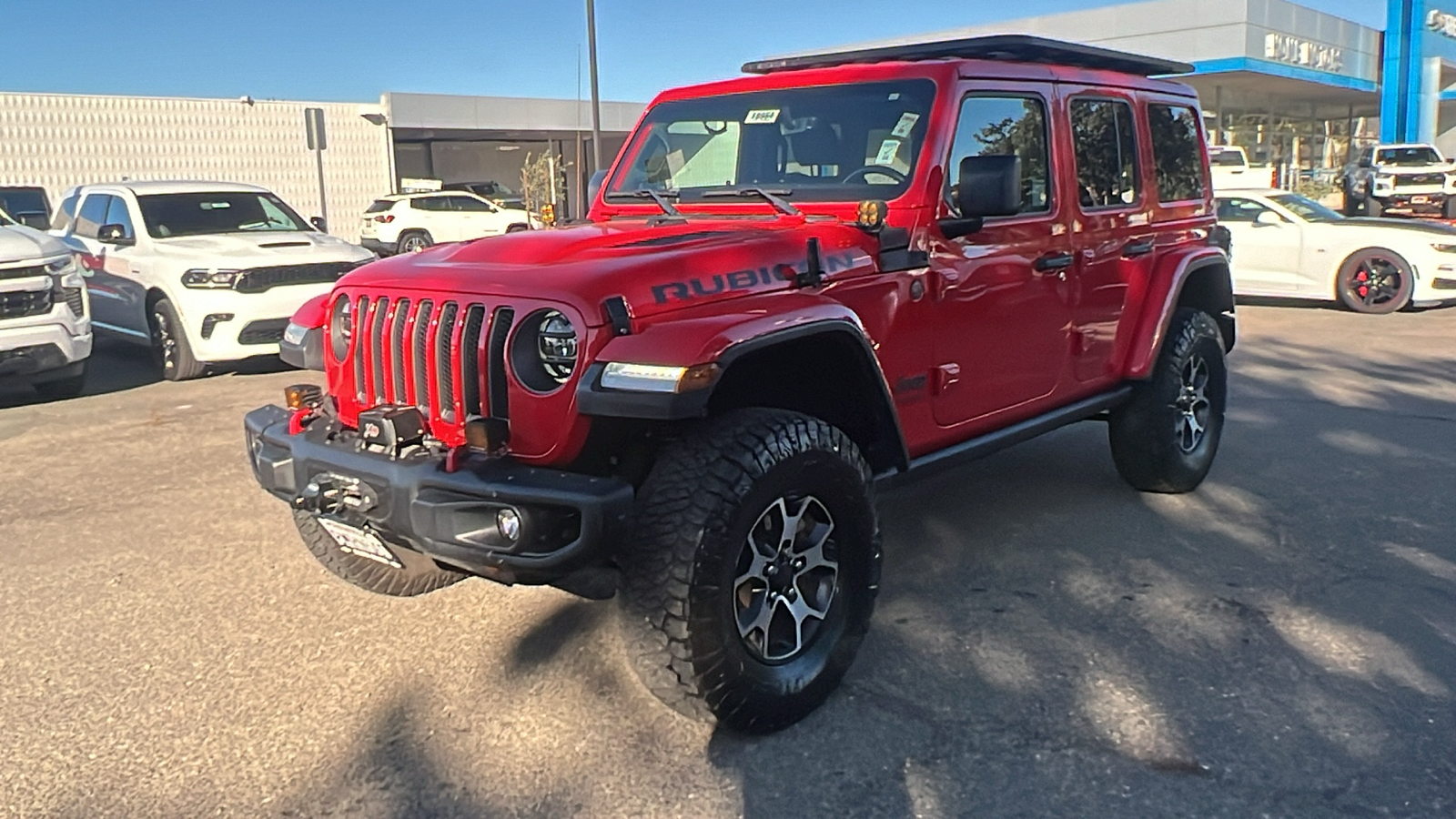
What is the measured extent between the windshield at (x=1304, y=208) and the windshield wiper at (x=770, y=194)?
410 inches

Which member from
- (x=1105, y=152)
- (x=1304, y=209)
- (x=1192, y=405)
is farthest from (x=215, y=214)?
(x=1304, y=209)

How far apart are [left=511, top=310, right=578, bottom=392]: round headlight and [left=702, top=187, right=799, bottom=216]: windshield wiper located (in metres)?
1.21

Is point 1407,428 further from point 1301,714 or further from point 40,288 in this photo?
point 40,288

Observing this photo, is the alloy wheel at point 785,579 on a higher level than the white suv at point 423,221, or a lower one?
lower

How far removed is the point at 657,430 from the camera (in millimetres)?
3301

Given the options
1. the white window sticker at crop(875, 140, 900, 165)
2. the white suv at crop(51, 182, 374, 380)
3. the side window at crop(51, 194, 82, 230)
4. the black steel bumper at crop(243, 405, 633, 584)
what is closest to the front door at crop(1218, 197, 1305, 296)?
the white suv at crop(51, 182, 374, 380)

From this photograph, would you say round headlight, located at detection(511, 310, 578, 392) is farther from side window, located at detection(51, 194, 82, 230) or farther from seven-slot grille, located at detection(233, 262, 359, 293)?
side window, located at detection(51, 194, 82, 230)

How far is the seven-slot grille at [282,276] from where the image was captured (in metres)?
9.03

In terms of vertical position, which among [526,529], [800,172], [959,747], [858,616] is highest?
[800,172]

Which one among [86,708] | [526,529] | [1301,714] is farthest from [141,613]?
[1301,714]

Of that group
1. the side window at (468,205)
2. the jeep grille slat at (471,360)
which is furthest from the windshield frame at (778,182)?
the side window at (468,205)

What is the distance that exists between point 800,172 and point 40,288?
243 inches

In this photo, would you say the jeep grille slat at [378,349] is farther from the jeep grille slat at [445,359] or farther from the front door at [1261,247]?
the front door at [1261,247]

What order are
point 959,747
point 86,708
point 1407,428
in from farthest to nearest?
1. point 1407,428
2. point 86,708
3. point 959,747
